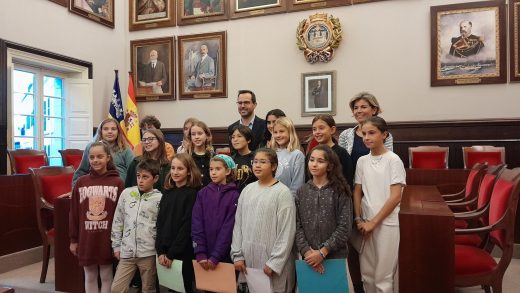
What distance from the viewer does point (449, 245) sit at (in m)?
2.09

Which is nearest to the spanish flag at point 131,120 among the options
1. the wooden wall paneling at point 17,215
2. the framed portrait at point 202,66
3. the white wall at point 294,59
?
the white wall at point 294,59

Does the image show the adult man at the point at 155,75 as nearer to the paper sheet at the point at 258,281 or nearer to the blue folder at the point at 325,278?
the paper sheet at the point at 258,281

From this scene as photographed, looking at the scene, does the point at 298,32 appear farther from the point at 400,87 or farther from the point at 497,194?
the point at 497,194

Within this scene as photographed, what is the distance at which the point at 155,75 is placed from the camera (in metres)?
8.66

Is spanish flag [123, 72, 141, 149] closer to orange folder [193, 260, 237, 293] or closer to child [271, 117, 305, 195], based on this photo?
child [271, 117, 305, 195]

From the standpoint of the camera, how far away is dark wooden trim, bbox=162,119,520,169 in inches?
248

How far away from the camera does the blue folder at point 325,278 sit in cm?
247

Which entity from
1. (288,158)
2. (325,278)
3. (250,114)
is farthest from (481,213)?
(250,114)

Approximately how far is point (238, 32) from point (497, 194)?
6.33 m

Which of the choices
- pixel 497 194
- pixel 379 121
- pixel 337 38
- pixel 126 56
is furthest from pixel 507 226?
pixel 126 56

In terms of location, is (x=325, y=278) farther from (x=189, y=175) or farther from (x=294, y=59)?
(x=294, y=59)

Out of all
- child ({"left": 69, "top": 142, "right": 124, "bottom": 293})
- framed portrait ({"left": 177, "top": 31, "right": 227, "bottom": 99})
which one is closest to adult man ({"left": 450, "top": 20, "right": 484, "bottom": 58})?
framed portrait ({"left": 177, "top": 31, "right": 227, "bottom": 99})

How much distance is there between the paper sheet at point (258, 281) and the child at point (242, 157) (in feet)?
2.25

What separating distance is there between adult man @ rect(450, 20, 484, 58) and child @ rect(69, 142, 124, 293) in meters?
6.02
